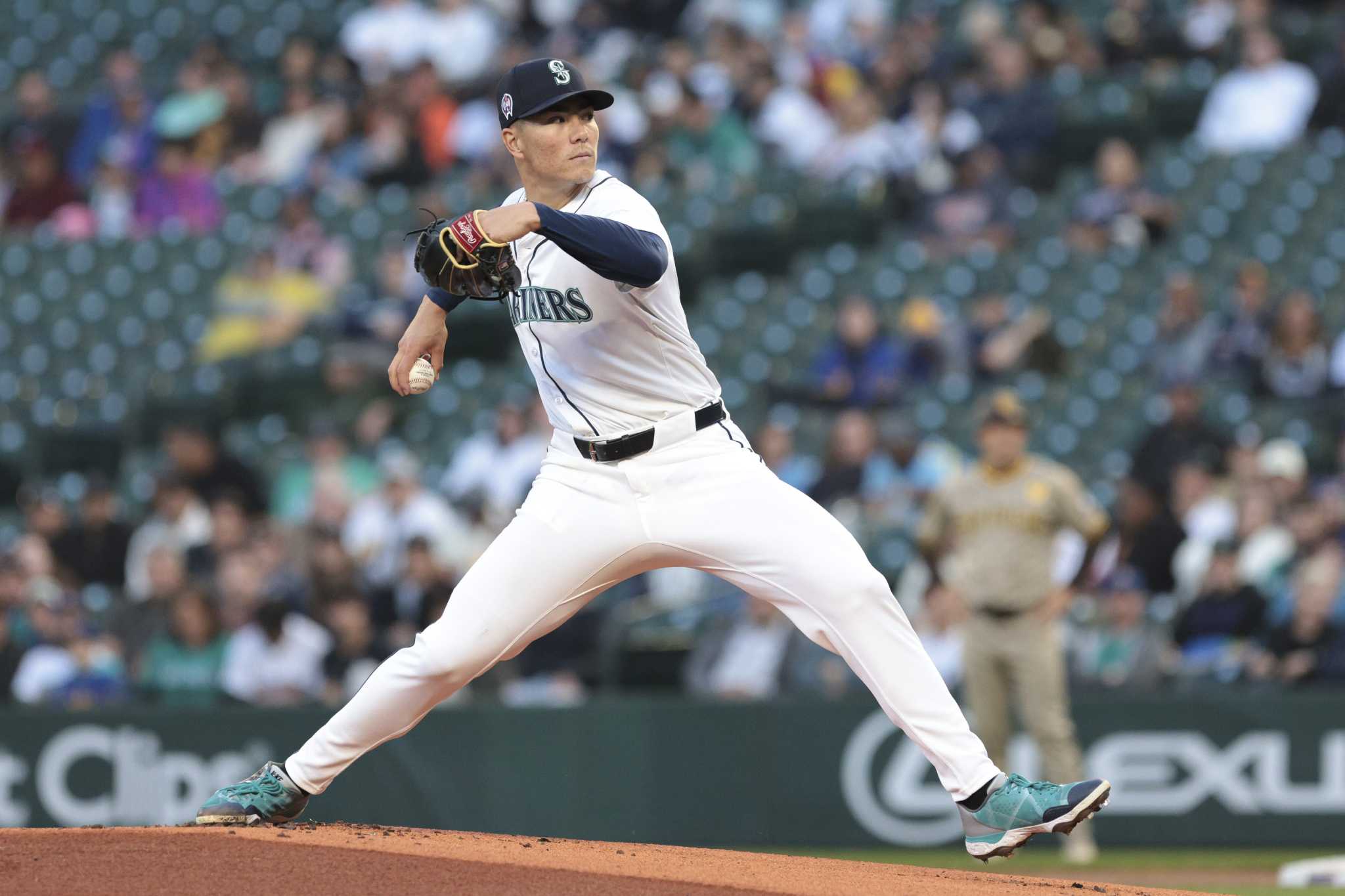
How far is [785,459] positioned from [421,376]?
604cm

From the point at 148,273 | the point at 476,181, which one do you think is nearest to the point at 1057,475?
the point at 476,181

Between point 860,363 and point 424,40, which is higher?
point 424,40

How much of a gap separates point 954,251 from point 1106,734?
12.9ft

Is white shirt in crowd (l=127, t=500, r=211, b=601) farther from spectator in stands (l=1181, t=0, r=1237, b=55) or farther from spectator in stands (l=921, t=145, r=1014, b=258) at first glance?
spectator in stands (l=1181, t=0, r=1237, b=55)

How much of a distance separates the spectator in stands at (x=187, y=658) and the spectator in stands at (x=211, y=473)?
4.97ft

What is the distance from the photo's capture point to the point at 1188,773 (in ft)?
30.3

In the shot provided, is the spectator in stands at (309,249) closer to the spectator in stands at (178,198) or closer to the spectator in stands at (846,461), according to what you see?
the spectator in stands at (178,198)

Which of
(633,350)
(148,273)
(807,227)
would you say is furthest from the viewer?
(148,273)

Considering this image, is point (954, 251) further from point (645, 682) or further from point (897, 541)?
point (645, 682)

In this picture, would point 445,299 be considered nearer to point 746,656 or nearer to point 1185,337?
point 746,656

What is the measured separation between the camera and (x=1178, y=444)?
10281mm

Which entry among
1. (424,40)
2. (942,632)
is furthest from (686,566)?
(424,40)

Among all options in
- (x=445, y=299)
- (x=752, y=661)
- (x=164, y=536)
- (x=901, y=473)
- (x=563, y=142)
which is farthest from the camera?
(x=164, y=536)

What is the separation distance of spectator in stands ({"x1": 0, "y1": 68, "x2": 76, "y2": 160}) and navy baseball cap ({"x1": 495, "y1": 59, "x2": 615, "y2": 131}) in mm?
11740
